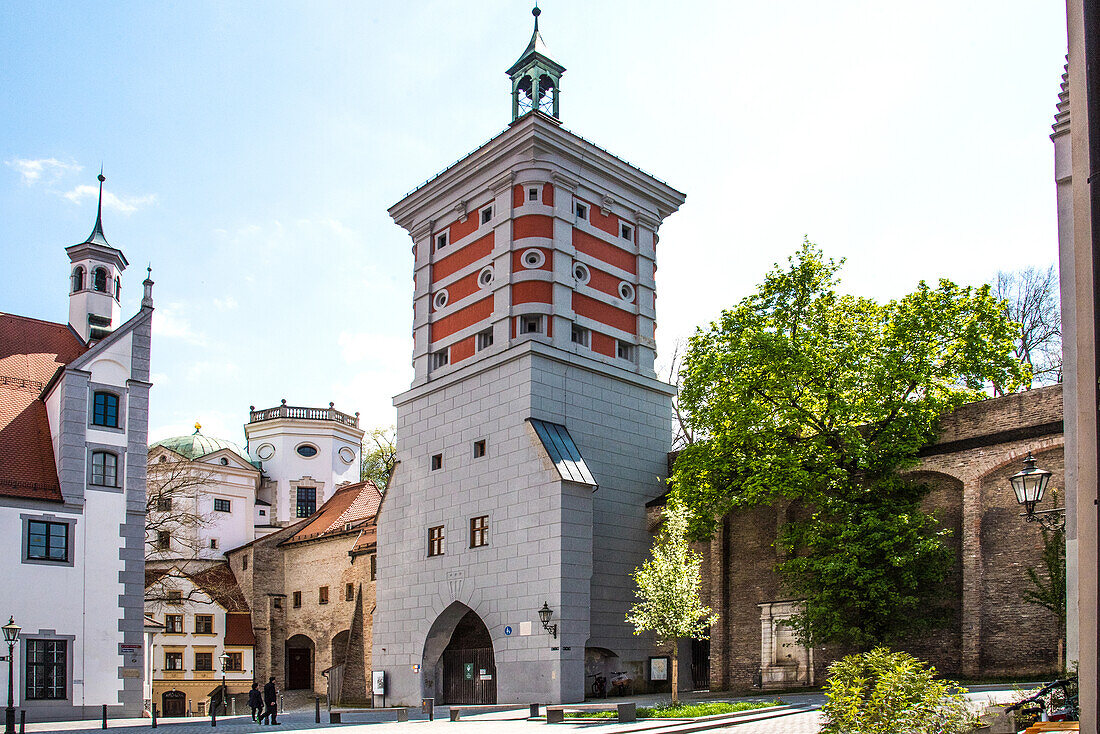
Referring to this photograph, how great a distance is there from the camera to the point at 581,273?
38.1m

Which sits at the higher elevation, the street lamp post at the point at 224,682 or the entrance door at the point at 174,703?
the street lamp post at the point at 224,682

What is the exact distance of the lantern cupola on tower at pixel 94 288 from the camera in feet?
127

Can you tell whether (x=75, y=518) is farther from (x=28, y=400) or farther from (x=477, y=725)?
(x=477, y=725)

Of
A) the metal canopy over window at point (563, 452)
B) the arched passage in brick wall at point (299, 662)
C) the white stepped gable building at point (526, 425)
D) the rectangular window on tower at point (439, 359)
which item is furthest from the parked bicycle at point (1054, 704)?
the arched passage in brick wall at point (299, 662)

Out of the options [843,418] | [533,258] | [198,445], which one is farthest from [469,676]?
[198,445]

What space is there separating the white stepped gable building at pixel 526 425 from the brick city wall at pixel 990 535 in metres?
7.16

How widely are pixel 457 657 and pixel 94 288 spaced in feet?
63.2

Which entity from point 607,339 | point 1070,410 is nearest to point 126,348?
point 607,339

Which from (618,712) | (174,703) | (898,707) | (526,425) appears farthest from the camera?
(174,703)

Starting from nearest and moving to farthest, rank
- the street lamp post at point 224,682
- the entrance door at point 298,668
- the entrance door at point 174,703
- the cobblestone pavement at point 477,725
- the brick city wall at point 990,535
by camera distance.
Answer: the cobblestone pavement at point 477,725 < the brick city wall at point 990,535 < the street lamp post at point 224,682 < the entrance door at point 174,703 < the entrance door at point 298,668

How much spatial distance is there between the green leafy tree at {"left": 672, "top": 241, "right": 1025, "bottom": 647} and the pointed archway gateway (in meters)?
9.70

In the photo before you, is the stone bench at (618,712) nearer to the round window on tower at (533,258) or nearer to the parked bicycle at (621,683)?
the parked bicycle at (621,683)

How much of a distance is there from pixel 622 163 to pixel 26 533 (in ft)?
78.8

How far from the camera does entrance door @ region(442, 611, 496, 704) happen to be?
35375mm
